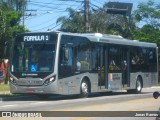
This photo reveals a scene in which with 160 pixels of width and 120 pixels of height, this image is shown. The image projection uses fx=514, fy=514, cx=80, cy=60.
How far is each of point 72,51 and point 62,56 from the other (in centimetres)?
103

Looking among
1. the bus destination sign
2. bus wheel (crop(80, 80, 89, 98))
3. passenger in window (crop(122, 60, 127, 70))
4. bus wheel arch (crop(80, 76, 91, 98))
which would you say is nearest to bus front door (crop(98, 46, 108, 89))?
bus wheel arch (crop(80, 76, 91, 98))

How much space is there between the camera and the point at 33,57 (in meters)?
24.0

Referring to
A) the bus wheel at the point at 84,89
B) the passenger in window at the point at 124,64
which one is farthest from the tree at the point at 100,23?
the bus wheel at the point at 84,89

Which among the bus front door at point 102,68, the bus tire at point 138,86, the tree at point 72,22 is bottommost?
the bus tire at point 138,86

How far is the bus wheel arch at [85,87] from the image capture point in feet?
84.2

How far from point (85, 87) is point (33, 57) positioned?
134 inches

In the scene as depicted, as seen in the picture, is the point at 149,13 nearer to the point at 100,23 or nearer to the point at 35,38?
the point at 100,23

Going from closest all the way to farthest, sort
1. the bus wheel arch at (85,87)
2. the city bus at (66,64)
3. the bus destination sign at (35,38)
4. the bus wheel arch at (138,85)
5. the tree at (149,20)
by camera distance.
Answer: the city bus at (66,64) → the bus destination sign at (35,38) → the bus wheel arch at (85,87) → the bus wheel arch at (138,85) → the tree at (149,20)

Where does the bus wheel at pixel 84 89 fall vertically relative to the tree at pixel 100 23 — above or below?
below

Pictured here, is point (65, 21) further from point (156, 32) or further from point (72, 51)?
point (72, 51)

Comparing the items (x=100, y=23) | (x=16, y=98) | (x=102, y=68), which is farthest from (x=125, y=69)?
(x=100, y=23)

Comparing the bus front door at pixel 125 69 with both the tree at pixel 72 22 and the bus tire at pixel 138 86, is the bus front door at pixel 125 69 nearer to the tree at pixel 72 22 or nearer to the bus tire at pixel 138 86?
the bus tire at pixel 138 86

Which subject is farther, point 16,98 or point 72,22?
point 72,22

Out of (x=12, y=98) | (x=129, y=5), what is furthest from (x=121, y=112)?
(x=129, y=5)
